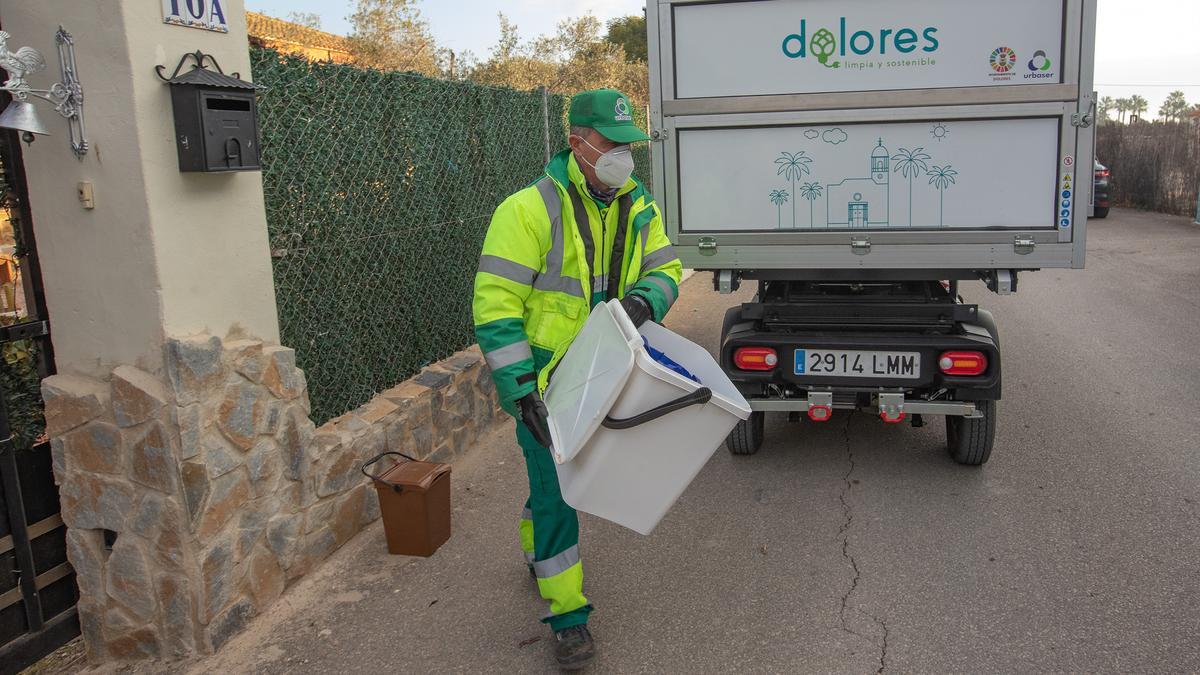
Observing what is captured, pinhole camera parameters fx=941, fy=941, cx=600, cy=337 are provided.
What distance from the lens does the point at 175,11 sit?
3.36 m

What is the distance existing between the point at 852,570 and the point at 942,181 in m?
2.20

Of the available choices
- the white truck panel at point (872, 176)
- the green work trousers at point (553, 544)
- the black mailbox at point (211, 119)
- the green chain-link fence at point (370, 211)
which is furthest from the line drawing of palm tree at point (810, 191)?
the black mailbox at point (211, 119)

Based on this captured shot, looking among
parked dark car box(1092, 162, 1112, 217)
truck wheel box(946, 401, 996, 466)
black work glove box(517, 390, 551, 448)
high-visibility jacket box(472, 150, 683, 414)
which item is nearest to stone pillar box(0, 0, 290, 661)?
high-visibility jacket box(472, 150, 683, 414)

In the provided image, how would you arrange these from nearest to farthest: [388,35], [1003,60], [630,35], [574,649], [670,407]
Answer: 1. [670,407]
2. [574,649]
3. [1003,60]
4. [388,35]
5. [630,35]

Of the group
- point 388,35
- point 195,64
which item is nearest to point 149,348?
point 195,64

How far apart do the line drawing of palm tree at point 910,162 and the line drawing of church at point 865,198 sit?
0.16 feet

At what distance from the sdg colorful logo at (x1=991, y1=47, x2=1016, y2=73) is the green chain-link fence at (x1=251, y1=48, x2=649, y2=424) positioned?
10.5 ft

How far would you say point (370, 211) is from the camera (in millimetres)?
5020

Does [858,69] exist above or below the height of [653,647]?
above

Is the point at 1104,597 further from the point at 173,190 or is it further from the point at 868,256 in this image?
the point at 173,190

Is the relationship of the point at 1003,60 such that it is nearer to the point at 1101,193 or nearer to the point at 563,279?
the point at 563,279

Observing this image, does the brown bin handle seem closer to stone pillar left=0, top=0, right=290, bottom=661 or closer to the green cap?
stone pillar left=0, top=0, right=290, bottom=661

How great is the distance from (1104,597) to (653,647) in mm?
1897

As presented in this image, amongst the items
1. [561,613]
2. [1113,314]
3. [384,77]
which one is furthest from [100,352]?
[1113,314]
